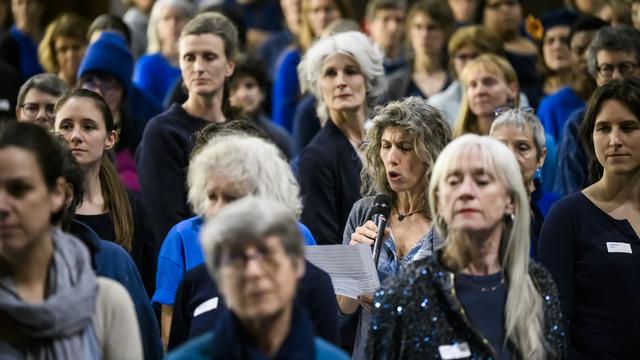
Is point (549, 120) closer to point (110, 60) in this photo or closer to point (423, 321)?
point (110, 60)

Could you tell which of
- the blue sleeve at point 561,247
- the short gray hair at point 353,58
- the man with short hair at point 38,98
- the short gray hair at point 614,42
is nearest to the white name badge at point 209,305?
the blue sleeve at point 561,247

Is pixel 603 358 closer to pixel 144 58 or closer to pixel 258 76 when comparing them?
pixel 258 76

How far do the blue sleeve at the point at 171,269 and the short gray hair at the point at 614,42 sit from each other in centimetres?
285

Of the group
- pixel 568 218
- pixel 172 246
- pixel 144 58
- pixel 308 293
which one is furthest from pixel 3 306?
pixel 144 58

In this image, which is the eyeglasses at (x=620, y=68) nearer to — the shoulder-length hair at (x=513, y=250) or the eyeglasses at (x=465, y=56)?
the eyeglasses at (x=465, y=56)

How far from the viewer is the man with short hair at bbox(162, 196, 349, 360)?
325 centimetres

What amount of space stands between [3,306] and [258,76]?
4515 millimetres

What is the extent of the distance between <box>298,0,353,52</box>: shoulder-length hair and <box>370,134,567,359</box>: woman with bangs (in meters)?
4.68

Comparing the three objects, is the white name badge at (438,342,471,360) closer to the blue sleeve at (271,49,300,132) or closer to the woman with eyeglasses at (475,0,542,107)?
the woman with eyeglasses at (475,0,542,107)

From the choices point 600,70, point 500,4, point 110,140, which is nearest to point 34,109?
point 110,140

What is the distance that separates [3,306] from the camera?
344cm

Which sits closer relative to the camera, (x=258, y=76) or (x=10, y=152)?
(x=10, y=152)

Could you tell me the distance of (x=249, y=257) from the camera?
324 centimetres

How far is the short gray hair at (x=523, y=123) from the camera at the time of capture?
5688 mm
